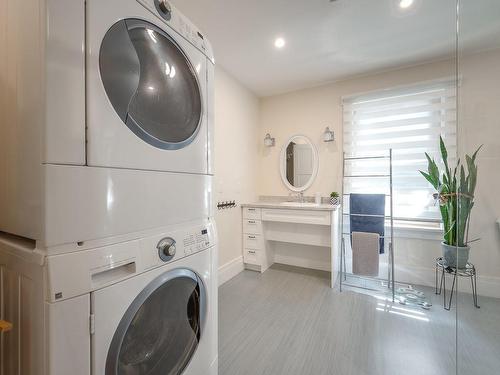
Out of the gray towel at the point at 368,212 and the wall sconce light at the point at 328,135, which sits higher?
the wall sconce light at the point at 328,135

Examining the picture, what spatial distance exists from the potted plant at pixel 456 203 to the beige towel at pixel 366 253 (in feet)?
1.79

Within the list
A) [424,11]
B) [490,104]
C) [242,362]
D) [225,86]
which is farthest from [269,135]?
[242,362]

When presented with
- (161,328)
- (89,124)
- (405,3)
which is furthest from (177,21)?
(405,3)

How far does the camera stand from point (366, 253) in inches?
86.4

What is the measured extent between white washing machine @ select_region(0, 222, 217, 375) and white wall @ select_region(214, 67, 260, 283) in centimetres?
149

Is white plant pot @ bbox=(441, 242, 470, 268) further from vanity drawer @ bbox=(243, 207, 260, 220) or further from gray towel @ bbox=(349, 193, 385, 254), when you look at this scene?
vanity drawer @ bbox=(243, 207, 260, 220)

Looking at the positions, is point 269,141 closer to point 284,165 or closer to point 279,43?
point 284,165

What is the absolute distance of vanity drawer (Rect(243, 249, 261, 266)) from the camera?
263 cm

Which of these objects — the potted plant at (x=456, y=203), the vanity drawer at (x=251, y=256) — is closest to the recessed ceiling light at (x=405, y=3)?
the potted plant at (x=456, y=203)

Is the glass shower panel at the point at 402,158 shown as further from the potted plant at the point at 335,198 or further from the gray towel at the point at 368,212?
the potted plant at the point at 335,198

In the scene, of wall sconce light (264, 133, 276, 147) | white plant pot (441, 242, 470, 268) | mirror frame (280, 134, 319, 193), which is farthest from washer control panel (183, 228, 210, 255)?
wall sconce light (264, 133, 276, 147)

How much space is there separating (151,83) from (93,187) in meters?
0.38

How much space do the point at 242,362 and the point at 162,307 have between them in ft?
2.87

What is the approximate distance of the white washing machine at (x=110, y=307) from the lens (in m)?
0.49
